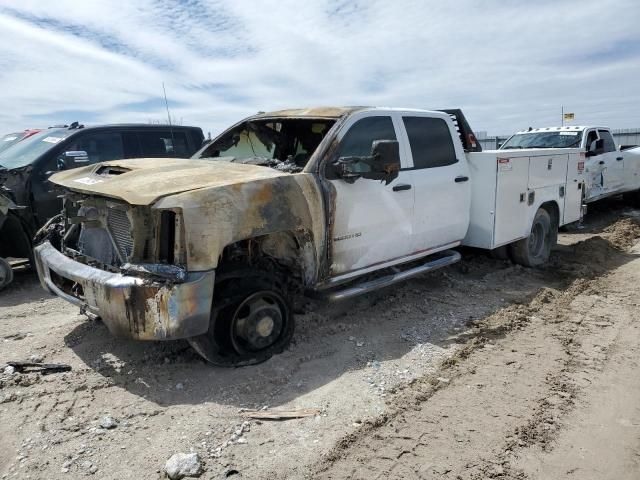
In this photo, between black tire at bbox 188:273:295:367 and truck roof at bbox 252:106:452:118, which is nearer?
black tire at bbox 188:273:295:367

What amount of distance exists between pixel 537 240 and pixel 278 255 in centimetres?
440

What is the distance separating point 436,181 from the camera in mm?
5293

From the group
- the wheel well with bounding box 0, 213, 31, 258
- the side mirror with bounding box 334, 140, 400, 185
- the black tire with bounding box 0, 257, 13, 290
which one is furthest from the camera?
the wheel well with bounding box 0, 213, 31, 258

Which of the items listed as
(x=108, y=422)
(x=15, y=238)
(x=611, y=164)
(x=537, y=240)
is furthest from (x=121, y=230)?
(x=611, y=164)

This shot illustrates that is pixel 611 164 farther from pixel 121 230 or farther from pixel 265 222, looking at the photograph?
pixel 121 230

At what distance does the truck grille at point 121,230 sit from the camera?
3751mm

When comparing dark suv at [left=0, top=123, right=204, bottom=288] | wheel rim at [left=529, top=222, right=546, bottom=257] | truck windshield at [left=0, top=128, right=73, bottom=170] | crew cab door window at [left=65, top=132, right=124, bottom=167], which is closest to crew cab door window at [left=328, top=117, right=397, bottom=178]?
wheel rim at [left=529, top=222, right=546, bottom=257]

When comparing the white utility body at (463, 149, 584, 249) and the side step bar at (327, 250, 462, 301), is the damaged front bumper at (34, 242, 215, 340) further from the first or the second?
the white utility body at (463, 149, 584, 249)

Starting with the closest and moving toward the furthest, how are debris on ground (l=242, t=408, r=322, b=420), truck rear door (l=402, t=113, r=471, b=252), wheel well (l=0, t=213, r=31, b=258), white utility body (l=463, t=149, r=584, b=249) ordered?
debris on ground (l=242, t=408, r=322, b=420) < truck rear door (l=402, t=113, r=471, b=252) < white utility body (l=463, t=149, r=584, b=249) < wheel well (l=0, t=213, r=31, b=258)

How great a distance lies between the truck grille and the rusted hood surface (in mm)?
194

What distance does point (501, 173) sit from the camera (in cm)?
588

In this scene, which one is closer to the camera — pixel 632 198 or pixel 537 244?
pixel 537 244

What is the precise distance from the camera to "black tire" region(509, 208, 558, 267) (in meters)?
6.84

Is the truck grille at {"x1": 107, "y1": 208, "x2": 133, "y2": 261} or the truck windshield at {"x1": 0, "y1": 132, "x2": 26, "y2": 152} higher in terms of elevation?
the truck windshield at {"x1": 0, "y1": 132, "x2": 26, "y2": 152}
